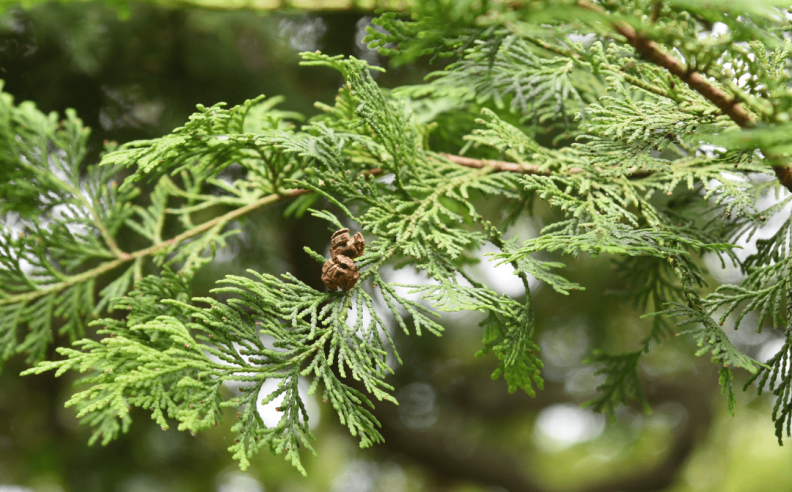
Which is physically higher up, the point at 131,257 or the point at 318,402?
the point at 131,257

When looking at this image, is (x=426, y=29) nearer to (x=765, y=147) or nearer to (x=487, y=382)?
(x=765, y=147)

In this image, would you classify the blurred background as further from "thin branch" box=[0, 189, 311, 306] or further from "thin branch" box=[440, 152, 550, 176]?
"thin branch" box=[440, 152, 550, 176]

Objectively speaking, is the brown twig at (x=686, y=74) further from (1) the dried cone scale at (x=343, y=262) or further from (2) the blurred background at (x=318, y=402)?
(2) the blurred background at (x=318, y=402)

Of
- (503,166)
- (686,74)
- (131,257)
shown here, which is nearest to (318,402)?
(131,257)

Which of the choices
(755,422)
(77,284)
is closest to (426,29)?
(77,284)

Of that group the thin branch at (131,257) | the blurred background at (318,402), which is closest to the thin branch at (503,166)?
the thin branch at (131,257)

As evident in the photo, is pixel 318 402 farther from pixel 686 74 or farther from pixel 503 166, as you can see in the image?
pixel 686 74
